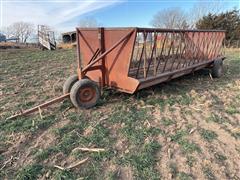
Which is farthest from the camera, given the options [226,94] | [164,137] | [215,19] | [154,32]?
[215,19]

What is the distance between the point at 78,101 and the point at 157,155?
1876 mm

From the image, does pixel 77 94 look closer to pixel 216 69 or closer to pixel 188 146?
pixel 188 146

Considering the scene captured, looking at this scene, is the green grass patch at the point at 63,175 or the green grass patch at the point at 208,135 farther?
the green grass patch at the point at 208,135

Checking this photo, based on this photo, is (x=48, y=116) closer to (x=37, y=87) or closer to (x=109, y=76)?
(x=109, y=76)

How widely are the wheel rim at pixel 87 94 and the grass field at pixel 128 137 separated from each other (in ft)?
0.76

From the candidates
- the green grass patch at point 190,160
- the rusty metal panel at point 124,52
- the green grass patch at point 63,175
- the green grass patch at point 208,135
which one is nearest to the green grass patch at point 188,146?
the green grass patch at point 190,160

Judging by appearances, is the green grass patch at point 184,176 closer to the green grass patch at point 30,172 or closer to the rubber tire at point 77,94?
the green grass patch at point 30,172

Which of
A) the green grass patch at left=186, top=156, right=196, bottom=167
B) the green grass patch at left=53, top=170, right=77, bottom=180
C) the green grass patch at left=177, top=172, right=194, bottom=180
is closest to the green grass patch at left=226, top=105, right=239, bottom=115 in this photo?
the green grass patch at left=186, top=156, right=196, bottom=167

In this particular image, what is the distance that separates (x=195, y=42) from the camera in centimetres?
617

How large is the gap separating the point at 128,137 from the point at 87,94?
1.32 m

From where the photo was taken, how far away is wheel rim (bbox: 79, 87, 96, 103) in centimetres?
416

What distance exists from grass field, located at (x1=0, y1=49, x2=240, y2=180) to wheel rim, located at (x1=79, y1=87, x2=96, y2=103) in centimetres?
23

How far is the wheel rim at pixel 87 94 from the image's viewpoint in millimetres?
4156

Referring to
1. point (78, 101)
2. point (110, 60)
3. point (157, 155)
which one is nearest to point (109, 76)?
point (110, 60)
